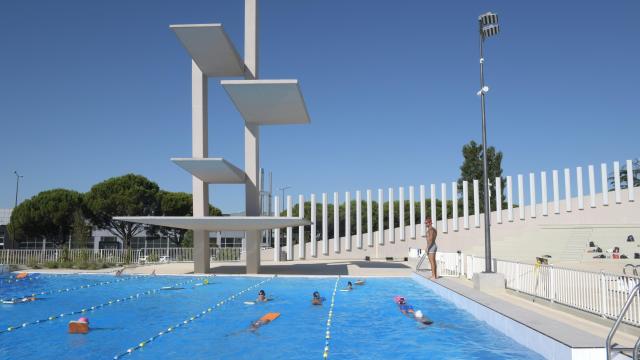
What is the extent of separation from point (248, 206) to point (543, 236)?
17.4 m

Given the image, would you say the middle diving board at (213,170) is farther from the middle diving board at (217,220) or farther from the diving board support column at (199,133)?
the middle diving board at (217,220)

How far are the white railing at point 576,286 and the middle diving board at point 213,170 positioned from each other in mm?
9273

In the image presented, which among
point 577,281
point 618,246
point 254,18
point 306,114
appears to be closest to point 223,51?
point 254,18

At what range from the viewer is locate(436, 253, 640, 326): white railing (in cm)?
778

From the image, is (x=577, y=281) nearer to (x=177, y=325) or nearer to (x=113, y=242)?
(x=177, y=325)

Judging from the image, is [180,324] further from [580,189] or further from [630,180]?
[630,180]

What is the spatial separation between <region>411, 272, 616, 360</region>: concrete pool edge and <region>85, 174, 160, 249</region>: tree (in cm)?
3820

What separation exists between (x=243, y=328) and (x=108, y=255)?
755 inches

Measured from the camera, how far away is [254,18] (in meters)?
20.2

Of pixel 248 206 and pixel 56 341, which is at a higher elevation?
pixel 248 206

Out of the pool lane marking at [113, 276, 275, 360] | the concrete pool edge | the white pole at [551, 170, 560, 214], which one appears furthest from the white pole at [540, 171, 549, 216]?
the pool lane marking at [113, 276, 275, 360]

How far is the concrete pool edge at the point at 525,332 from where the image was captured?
562 cm

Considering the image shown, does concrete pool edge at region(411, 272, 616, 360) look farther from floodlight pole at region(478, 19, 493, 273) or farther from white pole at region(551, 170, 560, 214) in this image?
white pole at region(551, 170, 560, 214)

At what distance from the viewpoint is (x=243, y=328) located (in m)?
10.0
